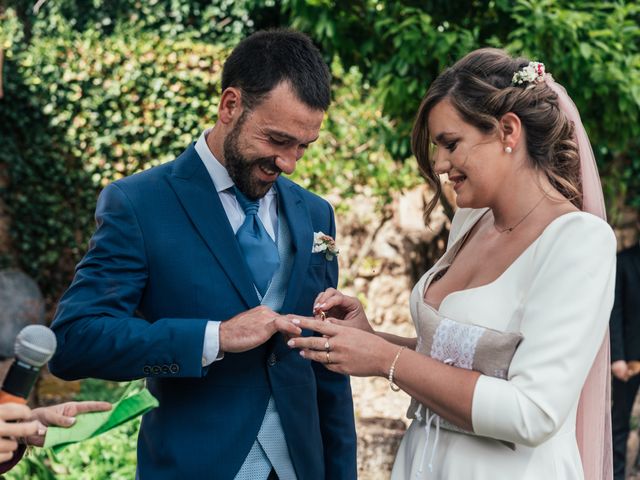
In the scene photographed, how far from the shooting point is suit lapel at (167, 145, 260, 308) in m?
2.82

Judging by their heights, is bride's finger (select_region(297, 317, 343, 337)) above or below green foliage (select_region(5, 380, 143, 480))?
above

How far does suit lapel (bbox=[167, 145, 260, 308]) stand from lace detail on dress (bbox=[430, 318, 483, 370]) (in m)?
0.56

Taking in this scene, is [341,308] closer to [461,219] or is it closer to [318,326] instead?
[318,326]

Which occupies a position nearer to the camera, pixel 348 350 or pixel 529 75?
pixel 348 350

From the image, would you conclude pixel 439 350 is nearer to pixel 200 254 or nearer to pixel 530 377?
pixel 530 377

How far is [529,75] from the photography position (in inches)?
105

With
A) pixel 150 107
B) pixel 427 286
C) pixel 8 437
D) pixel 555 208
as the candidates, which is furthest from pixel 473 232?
pixel 150 107

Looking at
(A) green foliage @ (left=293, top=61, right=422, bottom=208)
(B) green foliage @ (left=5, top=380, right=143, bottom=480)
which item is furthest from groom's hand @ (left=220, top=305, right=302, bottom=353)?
(A) green foliage @ (left=293, top=61, right=422, bottom=208)

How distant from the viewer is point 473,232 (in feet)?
10.00

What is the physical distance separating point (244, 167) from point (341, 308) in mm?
536

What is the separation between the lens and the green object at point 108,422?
218 centimetres

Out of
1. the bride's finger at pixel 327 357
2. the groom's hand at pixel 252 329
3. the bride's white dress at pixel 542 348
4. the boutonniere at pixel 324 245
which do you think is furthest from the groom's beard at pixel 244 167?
the bride's white dress at pixel 542 348

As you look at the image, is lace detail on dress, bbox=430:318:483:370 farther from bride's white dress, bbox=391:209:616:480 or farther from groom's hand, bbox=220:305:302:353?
groom's hand, bbox=220:305:302:353

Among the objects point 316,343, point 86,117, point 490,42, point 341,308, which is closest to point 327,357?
point 316,343
